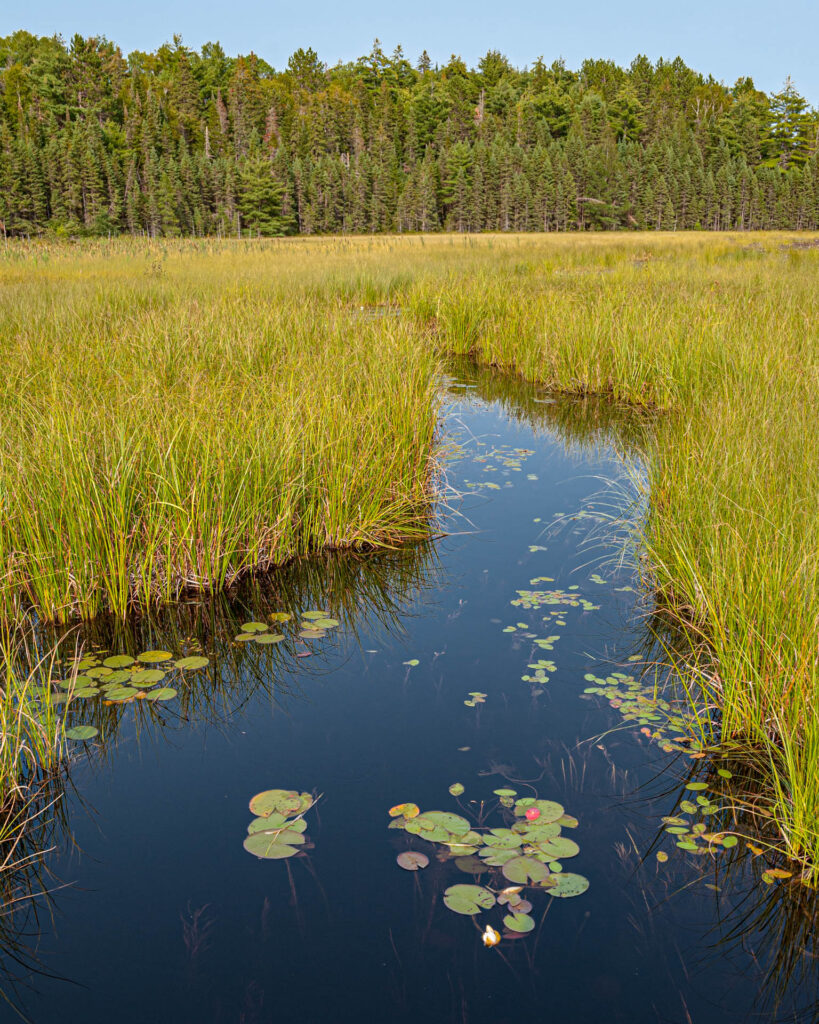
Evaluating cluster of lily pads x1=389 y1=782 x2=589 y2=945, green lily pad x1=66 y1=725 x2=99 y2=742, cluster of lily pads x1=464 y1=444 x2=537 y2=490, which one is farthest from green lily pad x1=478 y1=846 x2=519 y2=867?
cluster of lily pads x1=464 y1=444 x2=537 y2=490

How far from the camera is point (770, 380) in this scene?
19.1 ft

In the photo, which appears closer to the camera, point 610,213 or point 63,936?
Result: point 63,936

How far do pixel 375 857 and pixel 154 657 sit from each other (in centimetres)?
174

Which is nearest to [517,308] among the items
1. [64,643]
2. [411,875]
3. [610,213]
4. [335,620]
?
[335,620]

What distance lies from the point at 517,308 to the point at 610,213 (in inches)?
2745

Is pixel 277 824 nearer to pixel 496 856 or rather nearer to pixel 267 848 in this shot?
pixel 267 848

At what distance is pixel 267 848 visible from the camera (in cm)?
249

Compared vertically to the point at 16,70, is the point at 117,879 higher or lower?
lower

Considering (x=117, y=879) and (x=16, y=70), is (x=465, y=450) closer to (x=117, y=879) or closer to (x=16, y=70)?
(x=117, y=879)

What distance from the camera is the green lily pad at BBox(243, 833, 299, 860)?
2.46 metres

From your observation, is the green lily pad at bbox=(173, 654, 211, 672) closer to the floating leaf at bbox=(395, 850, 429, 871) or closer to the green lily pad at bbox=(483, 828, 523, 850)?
the floating leaf at bbox=(395, 850, 429, 871)

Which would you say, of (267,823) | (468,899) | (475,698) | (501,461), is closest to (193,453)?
(475,698)

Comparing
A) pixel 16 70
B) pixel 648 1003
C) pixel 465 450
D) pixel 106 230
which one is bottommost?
pixel 648 1003

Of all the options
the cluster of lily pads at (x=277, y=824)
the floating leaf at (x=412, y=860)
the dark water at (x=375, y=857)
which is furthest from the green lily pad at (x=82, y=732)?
the floating leaf at (x=412, y=860)
